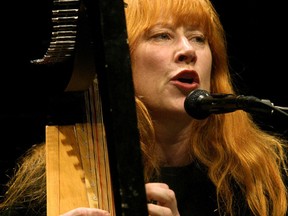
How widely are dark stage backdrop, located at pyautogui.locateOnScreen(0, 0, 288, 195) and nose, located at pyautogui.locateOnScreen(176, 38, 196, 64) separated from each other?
0.36 metres

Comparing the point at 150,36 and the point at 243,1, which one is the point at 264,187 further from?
the point at 243,1

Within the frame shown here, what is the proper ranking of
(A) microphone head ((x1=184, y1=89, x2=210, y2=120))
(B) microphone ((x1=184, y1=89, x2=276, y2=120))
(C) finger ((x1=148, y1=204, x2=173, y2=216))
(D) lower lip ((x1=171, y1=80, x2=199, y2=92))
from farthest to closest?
(D) lower lip ((x1=171, y1=80, x2=199, y2=92)) < (C) finger ((x1=148, y1=204, x2=173, y2=216)) < (A) microphone head ((x1=184, y1=89, x2=210, y2=120)) < (B) microphone ((x1=184, y1=89, x2=276, y2=120))

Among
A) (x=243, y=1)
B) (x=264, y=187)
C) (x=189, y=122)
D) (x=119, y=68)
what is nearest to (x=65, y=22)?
(x=119, y=68)

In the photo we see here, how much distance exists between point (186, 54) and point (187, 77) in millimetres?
62

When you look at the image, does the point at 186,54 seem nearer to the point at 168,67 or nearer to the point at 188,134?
the point at 168,67

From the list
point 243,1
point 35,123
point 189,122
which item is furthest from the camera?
point 243,1

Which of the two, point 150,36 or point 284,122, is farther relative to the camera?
point 150,36

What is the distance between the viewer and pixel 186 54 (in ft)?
4.45

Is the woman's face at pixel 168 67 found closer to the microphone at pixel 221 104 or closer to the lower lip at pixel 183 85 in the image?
the lower lip at pixel 183 85

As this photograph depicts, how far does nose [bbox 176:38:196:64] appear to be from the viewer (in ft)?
4.45

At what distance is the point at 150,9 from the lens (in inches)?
55.7

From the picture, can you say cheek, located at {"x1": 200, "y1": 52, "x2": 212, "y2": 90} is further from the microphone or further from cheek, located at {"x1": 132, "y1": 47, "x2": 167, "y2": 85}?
the microphone

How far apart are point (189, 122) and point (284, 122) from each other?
0.81m

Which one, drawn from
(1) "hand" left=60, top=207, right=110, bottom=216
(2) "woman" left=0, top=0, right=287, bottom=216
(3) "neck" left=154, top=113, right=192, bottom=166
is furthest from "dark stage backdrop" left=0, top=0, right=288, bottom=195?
(1) "hand" left=60, top=207, right=110, bottom=216
